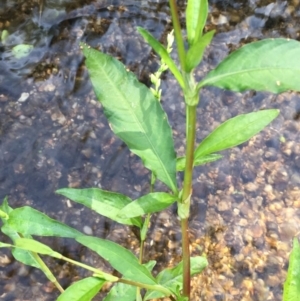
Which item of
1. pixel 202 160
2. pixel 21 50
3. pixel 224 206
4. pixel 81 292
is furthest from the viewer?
pixel 21 50

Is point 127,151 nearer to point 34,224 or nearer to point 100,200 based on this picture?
point 100,200

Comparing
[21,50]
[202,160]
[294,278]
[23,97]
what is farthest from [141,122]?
[21,50]

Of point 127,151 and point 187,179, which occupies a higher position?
point 187,179

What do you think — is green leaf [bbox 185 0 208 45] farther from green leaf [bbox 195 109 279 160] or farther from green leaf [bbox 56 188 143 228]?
green leaf [bbox 56 188 143 228]

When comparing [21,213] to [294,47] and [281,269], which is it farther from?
[281,269]

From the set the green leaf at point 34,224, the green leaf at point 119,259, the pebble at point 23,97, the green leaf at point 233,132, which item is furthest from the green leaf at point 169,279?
the pebble at point 23,97

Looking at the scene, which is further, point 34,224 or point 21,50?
point 21,50

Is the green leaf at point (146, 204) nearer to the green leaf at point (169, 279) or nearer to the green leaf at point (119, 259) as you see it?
the green leaf at point (119, 259)
